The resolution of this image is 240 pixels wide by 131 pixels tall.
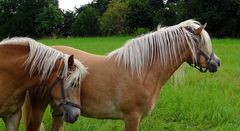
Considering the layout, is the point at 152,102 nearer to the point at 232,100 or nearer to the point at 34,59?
the point at 34,59

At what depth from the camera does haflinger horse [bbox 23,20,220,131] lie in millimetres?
5141

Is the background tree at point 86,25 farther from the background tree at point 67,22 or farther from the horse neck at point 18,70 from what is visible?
the horse neck at point 18,70

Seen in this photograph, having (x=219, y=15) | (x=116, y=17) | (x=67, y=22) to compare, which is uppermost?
(x=219, y=15)

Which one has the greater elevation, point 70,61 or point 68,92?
point 70,61

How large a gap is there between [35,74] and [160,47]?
5.41 feet

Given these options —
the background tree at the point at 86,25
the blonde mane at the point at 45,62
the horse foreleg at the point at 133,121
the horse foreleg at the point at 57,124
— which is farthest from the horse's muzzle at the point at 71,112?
the background tree at the point at 86,25

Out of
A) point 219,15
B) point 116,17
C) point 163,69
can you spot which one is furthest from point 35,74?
point 116,17

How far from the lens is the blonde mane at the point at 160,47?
5281 mm

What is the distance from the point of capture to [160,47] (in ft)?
17.5

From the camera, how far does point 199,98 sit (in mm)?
8023

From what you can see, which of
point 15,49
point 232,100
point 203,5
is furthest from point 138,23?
point 15,49

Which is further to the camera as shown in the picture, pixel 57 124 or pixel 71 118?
pixel 57 124

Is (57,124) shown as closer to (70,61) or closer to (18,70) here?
(18,70)

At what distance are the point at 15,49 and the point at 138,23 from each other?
44787mm
